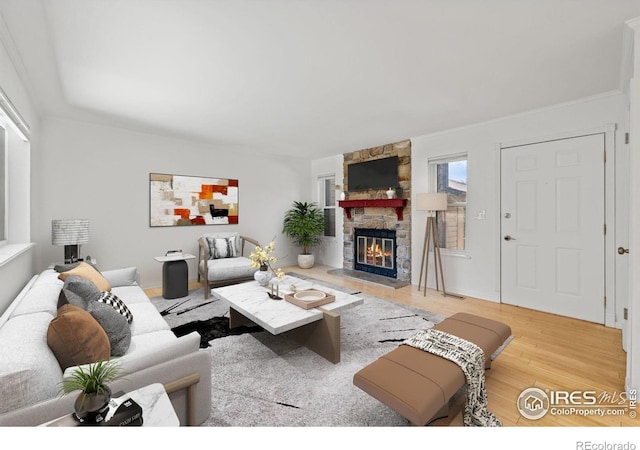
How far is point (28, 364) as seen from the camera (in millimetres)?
1044

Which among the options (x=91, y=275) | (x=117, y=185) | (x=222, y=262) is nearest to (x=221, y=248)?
(x=222, y=262)

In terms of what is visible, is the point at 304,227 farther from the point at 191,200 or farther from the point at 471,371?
the point at 471,371

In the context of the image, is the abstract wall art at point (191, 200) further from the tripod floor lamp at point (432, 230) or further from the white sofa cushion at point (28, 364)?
the white sofa cushion at point (28, 364)

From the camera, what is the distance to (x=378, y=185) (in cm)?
514

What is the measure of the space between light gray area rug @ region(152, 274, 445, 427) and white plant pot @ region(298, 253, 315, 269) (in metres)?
2.84

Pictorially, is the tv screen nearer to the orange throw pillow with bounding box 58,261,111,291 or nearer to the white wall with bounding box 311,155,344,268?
the white wall with bounding box 311,155,344,268

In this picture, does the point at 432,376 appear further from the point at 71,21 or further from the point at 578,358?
the point at 71,21

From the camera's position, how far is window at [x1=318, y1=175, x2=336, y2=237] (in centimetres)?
628

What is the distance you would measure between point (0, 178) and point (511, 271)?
5.58 meters

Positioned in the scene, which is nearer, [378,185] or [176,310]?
[176,310]

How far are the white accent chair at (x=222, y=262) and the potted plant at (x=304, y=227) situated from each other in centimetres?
119

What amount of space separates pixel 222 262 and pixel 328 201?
2.93 metres

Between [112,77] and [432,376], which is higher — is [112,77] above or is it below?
above
